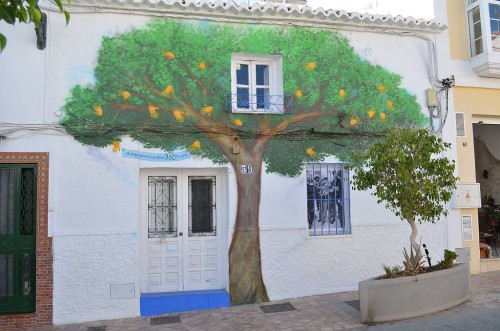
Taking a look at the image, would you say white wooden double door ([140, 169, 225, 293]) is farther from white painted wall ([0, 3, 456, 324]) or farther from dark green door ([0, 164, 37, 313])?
dark green door ([0, 164, 37, 313])

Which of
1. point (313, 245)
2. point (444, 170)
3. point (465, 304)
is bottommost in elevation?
point (465, 304)

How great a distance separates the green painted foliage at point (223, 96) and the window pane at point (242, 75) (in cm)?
38

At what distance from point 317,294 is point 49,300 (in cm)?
449

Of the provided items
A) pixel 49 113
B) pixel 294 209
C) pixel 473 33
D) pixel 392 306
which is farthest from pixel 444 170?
pixel 49 113

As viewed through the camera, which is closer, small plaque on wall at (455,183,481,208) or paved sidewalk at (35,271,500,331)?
paved sidewalk at (35,271,500,331)

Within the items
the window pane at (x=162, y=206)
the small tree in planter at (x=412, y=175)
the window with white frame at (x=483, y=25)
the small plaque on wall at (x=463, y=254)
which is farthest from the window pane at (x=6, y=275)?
the window with white frame at (x=483, y=25)

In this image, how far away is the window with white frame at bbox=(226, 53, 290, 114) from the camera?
7.89 m

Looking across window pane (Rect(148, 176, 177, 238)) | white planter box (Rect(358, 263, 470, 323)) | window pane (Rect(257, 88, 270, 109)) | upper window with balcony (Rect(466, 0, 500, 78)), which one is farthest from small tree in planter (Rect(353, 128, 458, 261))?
upper window with balcony (Rect(466, 0, 500, 78))

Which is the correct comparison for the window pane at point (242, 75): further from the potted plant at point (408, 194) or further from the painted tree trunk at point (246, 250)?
the potted plant at point (408, 194)

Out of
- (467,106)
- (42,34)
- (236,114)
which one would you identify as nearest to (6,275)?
(42,34)

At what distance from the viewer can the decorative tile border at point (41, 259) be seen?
661 cm

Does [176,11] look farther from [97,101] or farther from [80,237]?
[80,237]

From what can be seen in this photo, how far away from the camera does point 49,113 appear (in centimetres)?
691

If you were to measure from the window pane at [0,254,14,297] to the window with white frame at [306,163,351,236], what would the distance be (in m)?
5.02
